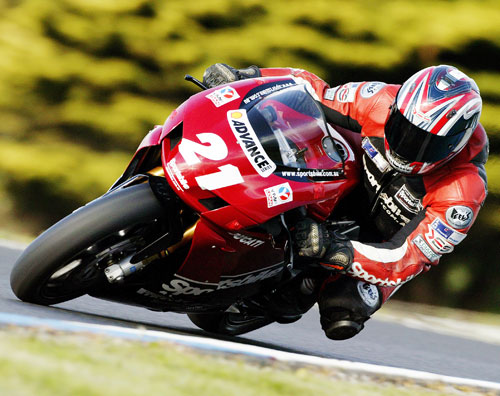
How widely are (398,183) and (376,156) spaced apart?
18 cm

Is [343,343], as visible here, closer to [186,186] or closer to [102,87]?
[186,186]

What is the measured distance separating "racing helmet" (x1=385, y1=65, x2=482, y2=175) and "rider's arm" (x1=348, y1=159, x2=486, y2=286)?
129 mm

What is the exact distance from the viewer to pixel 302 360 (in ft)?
8.82

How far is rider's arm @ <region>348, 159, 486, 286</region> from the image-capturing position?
2898 mm

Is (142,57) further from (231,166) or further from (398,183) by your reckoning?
(231,166)

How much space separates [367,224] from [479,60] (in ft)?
11.3

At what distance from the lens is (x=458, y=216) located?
2.91m

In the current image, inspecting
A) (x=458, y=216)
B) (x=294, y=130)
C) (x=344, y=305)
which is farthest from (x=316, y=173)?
(x=344, y=305)

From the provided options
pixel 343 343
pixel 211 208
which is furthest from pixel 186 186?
pixel 343 343

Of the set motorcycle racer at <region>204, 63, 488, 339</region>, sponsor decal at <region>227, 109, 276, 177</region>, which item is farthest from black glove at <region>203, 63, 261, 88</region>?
sponsor decal at <region>227, 109, 276, 177</region>

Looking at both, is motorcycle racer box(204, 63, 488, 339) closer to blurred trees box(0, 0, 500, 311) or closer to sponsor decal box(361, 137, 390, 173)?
sponsor decal box(361, 137, 390, 173)

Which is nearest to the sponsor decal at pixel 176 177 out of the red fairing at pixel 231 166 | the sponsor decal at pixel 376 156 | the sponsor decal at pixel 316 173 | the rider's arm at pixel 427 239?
the red fairing at pixel 231 166

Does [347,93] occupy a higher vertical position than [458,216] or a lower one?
higher

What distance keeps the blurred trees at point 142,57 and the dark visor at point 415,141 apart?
3250 mm
